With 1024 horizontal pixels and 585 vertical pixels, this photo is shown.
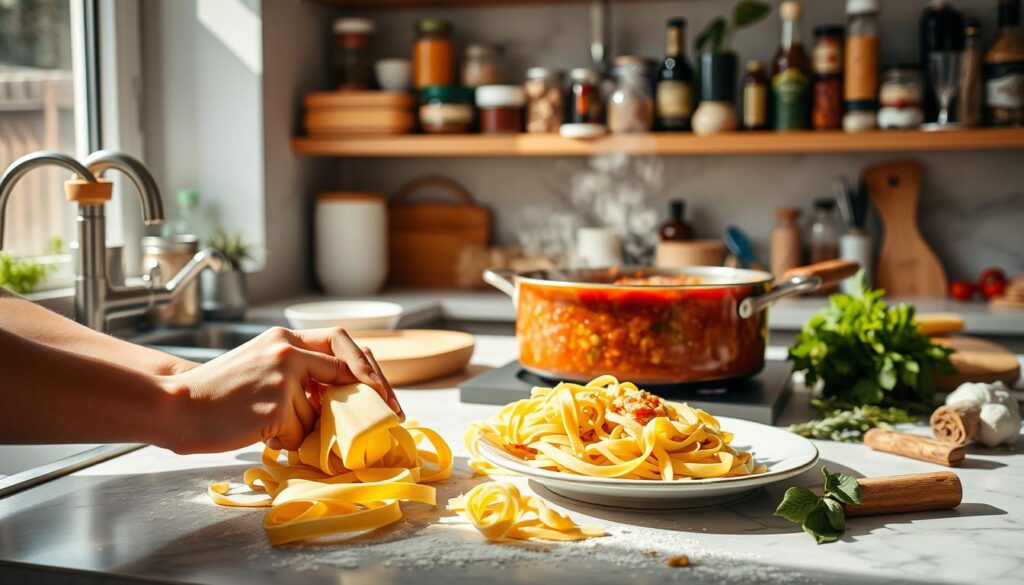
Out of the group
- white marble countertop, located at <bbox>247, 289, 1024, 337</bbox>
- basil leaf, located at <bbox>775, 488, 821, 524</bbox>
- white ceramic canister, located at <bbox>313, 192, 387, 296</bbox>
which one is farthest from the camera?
white ceramic canister, located at <bbox>313, 192, 387, 296</bbox>

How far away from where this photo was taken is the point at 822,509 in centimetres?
92

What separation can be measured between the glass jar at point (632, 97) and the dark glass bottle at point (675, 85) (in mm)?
42

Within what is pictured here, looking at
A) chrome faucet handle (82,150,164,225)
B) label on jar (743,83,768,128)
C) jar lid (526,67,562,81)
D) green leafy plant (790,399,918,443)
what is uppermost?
jar lid (526,67,562,81)

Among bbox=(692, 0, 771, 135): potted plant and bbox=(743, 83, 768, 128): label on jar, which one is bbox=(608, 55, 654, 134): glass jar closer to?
bbox=(692, 0, 771, 135): potted plant

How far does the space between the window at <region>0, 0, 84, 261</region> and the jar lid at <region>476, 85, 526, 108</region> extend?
116cm

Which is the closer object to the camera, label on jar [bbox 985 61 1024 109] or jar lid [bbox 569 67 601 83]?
label on jar [bbox 985 61 1024 109]

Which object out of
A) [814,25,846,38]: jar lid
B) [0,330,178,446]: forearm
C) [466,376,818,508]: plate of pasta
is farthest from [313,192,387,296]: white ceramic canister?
[0,330,178,446]: forearm

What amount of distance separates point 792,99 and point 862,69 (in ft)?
0.67

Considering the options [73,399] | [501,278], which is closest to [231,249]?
[501,278]

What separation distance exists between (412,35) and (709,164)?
1110 mm

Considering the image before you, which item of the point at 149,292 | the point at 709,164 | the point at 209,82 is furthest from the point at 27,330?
the point at 709,164

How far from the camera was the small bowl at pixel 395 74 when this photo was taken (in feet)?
11.0

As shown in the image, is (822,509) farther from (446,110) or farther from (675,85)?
(446,110)

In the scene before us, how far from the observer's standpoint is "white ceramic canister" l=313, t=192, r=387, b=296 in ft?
10.8
